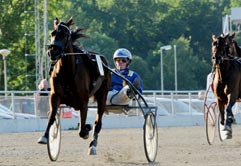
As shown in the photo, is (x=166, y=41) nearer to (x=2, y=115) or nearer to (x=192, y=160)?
(x=2, y=115)

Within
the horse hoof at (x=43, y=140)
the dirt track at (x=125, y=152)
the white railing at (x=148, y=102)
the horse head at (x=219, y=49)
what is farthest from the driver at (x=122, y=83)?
the white railing at (x=148, y=102)

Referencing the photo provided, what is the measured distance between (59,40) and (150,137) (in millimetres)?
1996

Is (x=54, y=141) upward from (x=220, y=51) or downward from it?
downward

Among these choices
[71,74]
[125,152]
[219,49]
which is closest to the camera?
[71,74]

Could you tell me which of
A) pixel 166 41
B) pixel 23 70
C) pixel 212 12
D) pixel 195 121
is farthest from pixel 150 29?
pixel 195 121

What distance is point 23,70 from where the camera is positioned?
6138 centimetres

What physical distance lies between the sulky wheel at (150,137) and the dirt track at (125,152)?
0.13 meters

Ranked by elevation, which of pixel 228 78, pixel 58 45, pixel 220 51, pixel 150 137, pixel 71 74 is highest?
pixel 58 45

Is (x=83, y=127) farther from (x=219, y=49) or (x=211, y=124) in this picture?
(x=211, y=124)

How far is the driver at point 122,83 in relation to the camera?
16328 millimetres

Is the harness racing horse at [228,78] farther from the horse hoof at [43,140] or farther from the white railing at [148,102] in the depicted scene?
the white railing at [148,102]

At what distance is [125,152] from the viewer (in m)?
17.0

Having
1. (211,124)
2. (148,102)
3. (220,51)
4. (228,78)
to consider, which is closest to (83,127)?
(220,51)

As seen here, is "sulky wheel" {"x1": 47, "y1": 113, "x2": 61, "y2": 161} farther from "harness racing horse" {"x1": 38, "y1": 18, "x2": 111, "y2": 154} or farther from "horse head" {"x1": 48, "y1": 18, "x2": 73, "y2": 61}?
"horse head" {"x1": 48, "y1": 18, "x2": 73, "y2": 61}
